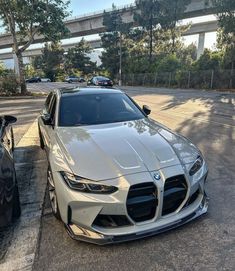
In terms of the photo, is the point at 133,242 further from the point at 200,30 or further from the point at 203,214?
the point at 200,30

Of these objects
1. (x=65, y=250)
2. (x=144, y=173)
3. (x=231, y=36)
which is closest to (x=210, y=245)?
(x=144, y=173)

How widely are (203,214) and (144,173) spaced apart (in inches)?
40.0

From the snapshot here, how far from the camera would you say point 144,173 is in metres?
3.02

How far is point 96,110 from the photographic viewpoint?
189 inches

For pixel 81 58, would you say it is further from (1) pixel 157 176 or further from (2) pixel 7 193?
(1) pixel 157 176

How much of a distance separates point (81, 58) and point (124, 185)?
71350mm

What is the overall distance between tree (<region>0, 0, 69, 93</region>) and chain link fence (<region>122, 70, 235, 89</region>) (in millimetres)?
14754

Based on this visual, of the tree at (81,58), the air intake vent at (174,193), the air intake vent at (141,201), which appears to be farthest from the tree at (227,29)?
the tree at (81,58)

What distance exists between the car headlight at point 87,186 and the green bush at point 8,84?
62.2ft

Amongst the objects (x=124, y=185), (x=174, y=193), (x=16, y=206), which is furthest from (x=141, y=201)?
(x=16, y=206)

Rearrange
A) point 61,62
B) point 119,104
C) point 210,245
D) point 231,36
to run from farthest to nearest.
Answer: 1. point 61,62
2. point 231,36
3. point 119,104
4. point 210,245

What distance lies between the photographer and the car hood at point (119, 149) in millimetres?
3107

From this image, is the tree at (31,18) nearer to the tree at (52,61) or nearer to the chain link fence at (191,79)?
the chain link fence at (191,79)

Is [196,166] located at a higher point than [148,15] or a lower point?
lower
